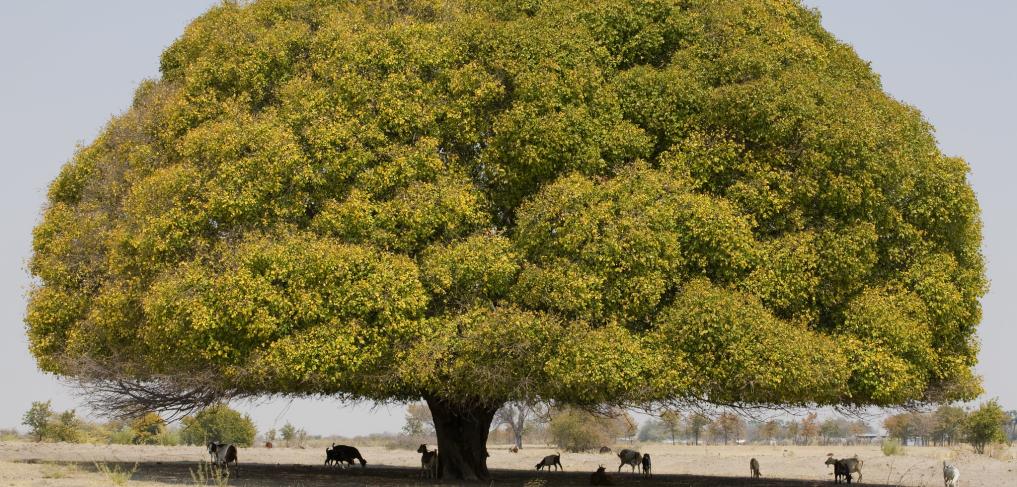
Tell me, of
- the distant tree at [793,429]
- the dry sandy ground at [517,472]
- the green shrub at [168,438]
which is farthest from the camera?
the distant tree at [793,429]

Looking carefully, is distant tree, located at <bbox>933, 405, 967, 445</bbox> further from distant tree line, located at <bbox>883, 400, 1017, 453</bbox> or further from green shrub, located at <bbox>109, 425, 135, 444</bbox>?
green shrub, located at <bbox>109, 425, 135, 444</bbox>

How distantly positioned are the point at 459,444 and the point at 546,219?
10099 millimetres

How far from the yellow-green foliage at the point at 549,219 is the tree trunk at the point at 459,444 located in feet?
12.7

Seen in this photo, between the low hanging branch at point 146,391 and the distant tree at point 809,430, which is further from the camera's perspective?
the distant tree at point 809,430


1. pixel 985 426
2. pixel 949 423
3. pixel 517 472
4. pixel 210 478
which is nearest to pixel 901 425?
pixel 949 423

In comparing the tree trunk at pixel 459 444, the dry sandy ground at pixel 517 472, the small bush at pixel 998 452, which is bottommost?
the dry sandy ground at pixel 517 472

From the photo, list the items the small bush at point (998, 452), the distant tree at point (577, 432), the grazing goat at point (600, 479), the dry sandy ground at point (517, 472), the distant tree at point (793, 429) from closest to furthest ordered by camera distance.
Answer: the dry sandy ground at point (517, 472) → the grazing goat at point (600, 479) → the small bush at point (998, 452) → the distant tree at point (577, 432) → the distant tree at point (793, 429)

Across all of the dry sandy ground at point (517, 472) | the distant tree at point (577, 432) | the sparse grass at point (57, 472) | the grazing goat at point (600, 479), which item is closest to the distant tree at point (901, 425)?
the distant tree at point (577, 432)

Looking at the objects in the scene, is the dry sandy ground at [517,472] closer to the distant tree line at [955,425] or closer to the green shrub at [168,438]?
the distant tree line at [955,425]

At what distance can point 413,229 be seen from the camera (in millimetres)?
23578

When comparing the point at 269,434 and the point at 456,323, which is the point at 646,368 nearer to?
the point at 456,323

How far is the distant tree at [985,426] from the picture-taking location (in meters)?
62.6

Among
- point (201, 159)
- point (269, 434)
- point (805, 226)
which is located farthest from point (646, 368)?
point (269, 434)

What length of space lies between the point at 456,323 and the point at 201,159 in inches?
305
